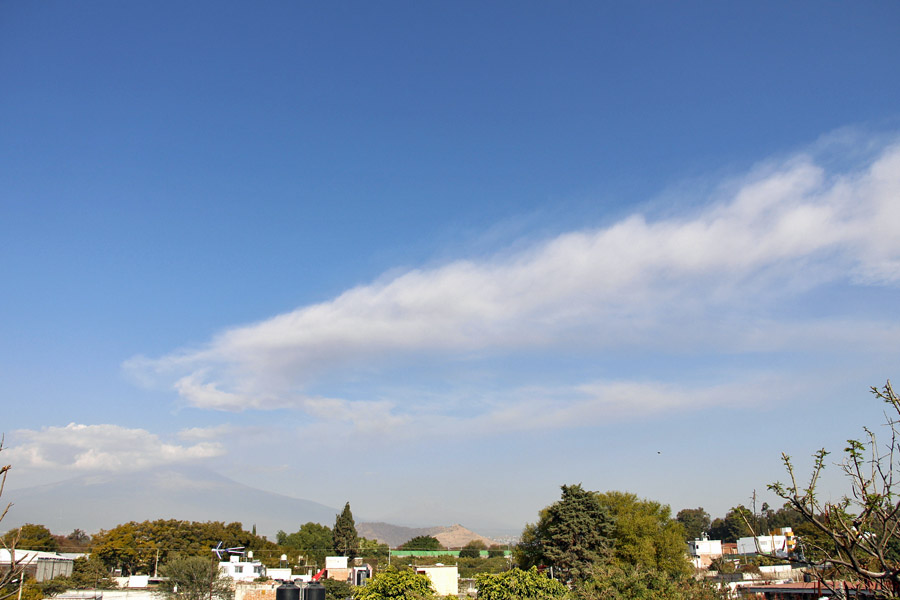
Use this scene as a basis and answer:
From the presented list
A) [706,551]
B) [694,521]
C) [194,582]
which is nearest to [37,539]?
[194,582]

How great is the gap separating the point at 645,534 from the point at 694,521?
310 feet

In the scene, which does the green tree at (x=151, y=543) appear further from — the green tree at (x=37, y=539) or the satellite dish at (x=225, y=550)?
the green tree at (x=37, y=539)

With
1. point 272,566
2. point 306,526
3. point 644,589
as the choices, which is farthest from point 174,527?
point 644,589

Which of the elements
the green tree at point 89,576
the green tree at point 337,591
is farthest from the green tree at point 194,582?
the green tree at point 89,576

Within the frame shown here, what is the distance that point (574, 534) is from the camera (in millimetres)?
44125

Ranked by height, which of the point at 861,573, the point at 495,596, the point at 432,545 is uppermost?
the point at 861,573

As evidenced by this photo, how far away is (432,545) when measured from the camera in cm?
10988

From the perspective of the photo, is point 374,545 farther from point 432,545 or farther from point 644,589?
point 644,589

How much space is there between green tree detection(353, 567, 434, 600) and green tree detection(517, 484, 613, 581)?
1045 inches

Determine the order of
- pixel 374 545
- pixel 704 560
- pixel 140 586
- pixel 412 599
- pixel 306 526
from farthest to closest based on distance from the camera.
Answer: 1. pixel 306 526
2. pixel 374 545
3. pixel 704 560
4. pixel 140 586
5. pixel 412 599

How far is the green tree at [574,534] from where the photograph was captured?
143 feet

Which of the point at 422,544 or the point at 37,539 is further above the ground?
the point at 37,539

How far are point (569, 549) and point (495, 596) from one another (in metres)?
24.5

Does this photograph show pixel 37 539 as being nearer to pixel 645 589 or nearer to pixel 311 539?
pixel 311 539
